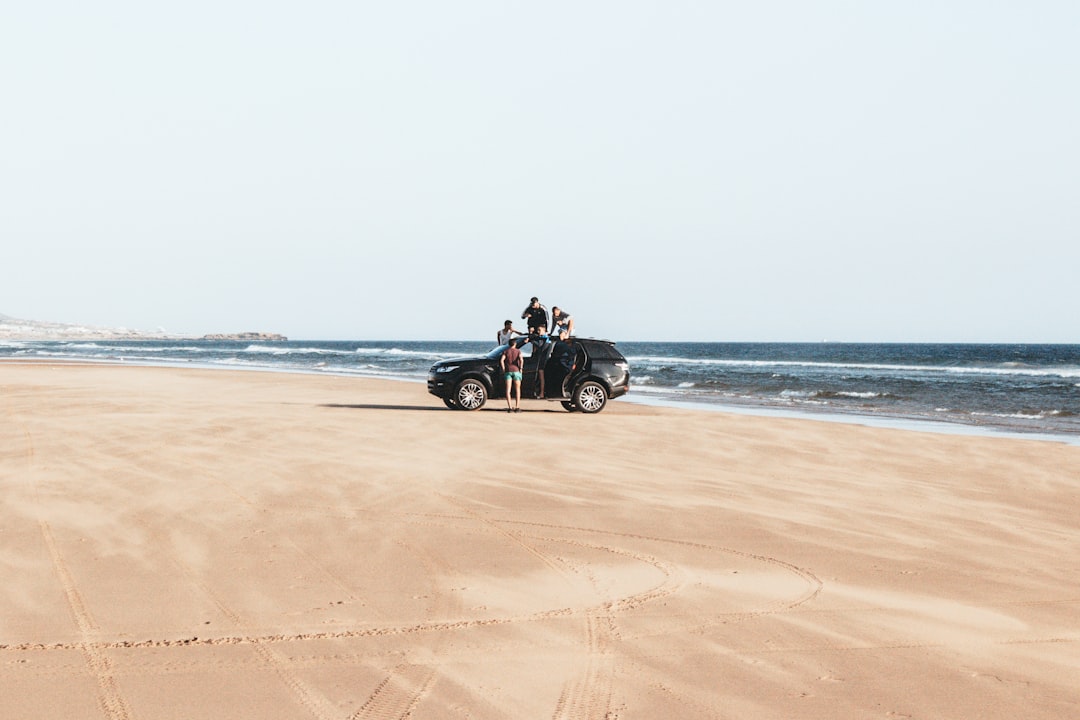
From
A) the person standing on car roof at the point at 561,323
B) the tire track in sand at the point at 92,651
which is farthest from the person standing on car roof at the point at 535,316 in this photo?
the tire track in sand at the point at 92,651

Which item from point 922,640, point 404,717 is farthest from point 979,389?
point 404,717

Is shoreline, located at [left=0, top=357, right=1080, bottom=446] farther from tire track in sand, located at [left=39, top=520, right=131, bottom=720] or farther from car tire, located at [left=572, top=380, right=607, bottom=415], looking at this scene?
tire track in sand, located at [left=39, top=520, right=131, bottom=720]

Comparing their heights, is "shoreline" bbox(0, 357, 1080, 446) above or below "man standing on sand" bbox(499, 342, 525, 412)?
below

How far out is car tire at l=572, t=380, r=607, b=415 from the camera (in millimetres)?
20344

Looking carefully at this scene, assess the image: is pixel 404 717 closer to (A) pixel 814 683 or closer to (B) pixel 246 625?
(B) pixel 246 625

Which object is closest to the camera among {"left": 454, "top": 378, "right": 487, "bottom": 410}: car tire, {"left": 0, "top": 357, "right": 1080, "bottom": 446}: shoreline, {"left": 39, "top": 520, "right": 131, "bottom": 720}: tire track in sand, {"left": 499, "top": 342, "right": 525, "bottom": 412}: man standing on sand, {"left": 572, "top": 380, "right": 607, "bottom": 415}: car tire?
{"left": 39, "top": 520, "right": 131, "bottom": 720}: tire track in sand

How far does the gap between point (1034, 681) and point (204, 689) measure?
3.88 m

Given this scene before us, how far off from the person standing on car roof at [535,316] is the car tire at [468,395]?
165 cm

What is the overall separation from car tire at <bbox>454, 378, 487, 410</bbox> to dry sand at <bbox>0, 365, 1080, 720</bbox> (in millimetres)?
7212

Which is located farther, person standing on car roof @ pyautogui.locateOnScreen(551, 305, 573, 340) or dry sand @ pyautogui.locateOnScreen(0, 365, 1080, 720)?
person standing on car roof @ pyautogui.locateOnScreen(551, 305, 573, 340)

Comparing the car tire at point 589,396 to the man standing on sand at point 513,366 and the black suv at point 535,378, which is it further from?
the man standing on sand at point 513,366

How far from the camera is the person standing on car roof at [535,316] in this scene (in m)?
20.1

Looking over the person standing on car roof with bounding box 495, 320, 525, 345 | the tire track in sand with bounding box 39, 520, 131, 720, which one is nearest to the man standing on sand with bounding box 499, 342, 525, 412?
the person standing on car roof with bounding box 495, 320, 525, 345

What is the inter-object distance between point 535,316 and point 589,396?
2.06 meters
